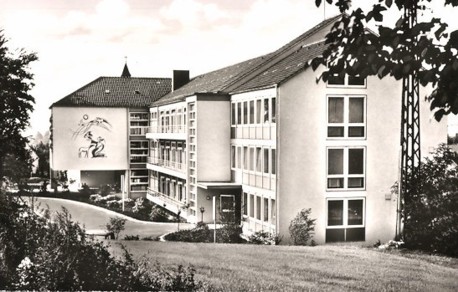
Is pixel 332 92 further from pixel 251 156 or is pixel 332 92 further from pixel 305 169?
pixel 251 156

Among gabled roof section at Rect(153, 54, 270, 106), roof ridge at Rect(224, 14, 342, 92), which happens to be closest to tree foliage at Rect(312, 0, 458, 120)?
roof ridge at Rect(224, 14, 342, 92)

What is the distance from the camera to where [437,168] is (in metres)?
A: 14.5

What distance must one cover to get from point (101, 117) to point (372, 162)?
8682 mm

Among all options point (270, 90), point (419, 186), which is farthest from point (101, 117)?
point (419, 186)

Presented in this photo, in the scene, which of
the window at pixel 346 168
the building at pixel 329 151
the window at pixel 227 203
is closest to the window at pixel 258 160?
the building at pixel 329 151

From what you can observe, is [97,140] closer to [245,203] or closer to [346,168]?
[245,203]

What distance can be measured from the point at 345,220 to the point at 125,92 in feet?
38.9

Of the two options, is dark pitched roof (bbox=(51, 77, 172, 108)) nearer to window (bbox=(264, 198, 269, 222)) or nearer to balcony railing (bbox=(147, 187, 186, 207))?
balcony railing (bbox=(147, 187, 186, 207))

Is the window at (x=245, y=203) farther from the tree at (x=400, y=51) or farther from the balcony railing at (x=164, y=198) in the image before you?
the tree at (x=400, y=51)

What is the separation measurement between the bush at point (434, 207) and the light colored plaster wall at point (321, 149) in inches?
145

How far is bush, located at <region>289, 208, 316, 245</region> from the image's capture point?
18.4 metres

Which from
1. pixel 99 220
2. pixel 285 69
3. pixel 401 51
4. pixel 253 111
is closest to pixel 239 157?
pixel 253 111

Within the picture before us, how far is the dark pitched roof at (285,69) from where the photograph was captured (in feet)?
64.3

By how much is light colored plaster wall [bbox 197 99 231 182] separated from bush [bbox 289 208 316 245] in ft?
20.4
